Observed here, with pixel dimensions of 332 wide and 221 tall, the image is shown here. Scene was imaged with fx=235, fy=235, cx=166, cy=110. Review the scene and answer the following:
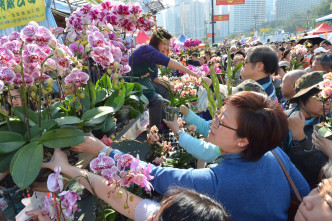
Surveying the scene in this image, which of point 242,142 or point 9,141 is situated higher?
point 9,141

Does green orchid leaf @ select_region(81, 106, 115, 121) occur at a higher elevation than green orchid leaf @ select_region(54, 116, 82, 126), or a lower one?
lower

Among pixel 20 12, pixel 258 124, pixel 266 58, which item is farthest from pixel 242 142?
pixel 20 12

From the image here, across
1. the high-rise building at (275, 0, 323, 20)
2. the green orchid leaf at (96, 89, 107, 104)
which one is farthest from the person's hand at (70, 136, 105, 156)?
the high-rise building at (275, 0, 323, 20)

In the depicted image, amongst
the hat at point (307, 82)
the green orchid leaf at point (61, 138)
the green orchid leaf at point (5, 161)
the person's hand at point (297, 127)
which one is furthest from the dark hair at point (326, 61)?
the green orchid leaf at point (5, 161)

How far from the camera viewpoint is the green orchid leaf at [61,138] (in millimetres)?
929

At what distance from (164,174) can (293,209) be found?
22.7 inches

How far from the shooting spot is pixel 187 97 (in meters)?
2.35

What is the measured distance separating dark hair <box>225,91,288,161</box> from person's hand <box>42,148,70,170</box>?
76cm

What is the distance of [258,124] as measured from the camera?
1004 mm

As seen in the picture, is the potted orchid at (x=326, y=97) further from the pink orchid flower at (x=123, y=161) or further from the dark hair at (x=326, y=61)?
the dark hair at (x=326, y=61)

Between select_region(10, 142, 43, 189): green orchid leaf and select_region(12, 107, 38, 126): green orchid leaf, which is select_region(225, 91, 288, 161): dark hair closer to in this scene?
select_region(10, 142, 43, 189): green orchid leaf

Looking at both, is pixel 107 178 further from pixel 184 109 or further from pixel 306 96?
pixel 306 96

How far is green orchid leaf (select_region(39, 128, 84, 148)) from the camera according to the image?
0.93m

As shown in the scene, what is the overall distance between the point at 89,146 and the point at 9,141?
0.31 meters
